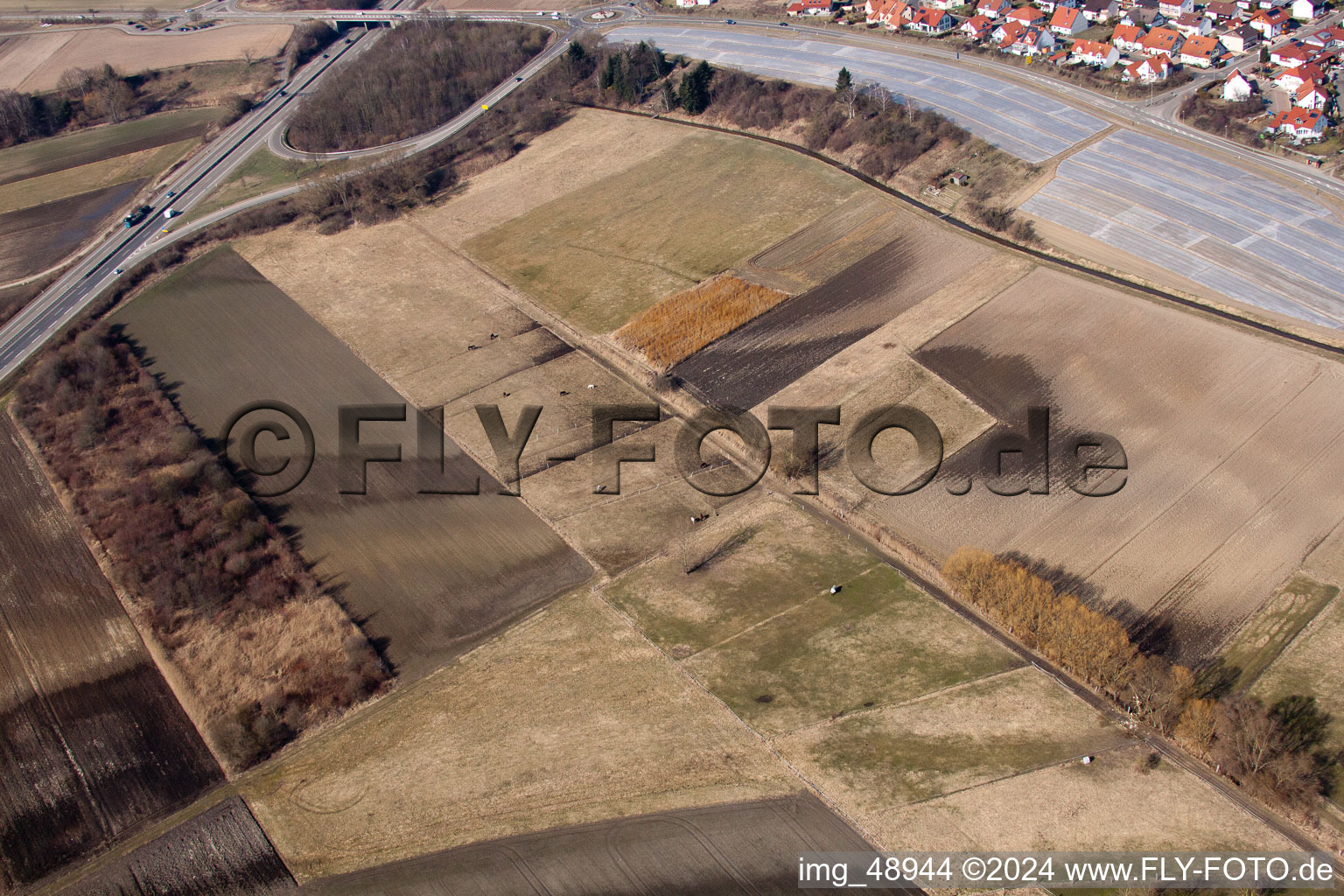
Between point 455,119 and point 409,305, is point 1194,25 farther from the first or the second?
point 409,305

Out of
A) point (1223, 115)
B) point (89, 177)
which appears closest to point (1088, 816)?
point (1223, 115)

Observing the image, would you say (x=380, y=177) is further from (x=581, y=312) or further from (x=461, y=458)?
(x=461, y=458)

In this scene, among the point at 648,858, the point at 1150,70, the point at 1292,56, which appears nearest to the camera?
the point at 648,858

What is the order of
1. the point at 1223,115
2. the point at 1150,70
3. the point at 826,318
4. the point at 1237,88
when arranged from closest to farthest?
1. the point at 826,318
2. the point at 1223,115
3. the point at 1237,88
4. the point at 1150,70

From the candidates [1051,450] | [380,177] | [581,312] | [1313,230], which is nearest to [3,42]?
[380,177]

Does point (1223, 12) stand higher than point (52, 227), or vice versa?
point (1223, 12)

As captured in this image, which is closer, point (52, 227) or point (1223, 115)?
point (1223, 115)

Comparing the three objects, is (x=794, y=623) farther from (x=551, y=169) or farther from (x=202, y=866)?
(x=551, y=169)

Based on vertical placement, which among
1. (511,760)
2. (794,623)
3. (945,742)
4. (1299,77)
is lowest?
(511,760)

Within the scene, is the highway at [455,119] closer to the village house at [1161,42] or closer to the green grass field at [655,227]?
the village house at [1161,42]
